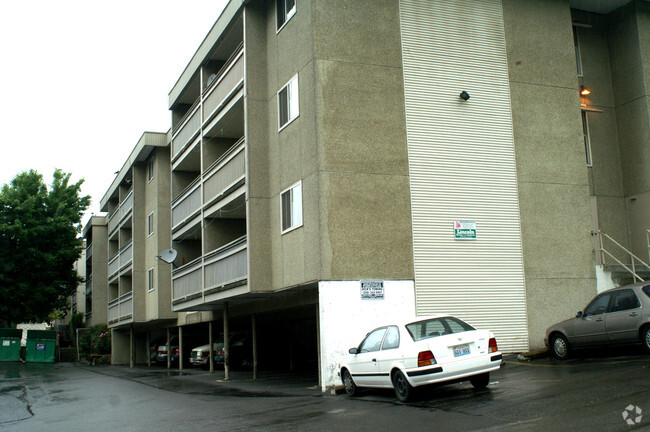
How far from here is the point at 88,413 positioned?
1472 centimetres

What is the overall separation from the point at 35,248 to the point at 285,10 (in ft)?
109

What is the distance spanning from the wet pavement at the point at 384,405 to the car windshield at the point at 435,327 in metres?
1.16

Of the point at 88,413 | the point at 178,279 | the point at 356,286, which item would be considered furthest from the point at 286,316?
the point at 88,413

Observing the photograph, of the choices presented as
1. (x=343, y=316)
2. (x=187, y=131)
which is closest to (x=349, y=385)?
(x=343, y=316)

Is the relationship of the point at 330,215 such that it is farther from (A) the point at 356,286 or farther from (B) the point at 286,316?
(B) the point at 286,316

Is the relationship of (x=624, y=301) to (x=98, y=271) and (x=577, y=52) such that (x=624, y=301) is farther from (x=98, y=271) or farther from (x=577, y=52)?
(x=98, y=271)

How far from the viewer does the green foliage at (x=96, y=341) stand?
45344mm

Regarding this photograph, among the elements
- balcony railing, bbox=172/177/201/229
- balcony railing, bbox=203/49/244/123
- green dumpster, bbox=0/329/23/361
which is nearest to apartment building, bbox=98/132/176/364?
balcony railing, bbox=172/177/201/229

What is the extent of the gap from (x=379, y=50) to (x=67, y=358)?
3981 cm

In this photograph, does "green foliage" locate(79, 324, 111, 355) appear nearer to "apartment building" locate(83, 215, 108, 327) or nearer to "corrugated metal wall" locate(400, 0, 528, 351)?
"apartment building" locate(83, 215, 108, 327)

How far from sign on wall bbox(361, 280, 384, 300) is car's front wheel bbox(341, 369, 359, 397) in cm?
244

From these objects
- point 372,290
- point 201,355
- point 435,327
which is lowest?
point 201,355

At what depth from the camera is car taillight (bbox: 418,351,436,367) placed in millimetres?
11797

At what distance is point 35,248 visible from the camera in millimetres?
45844
